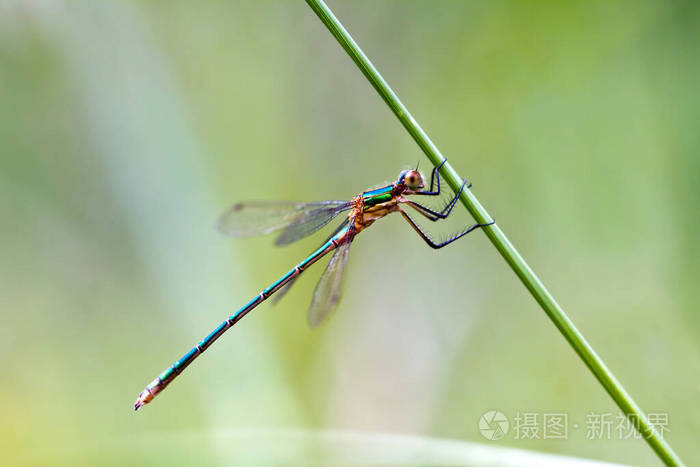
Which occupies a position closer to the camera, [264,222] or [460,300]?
[264,222]

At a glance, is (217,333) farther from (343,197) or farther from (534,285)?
(534,285)

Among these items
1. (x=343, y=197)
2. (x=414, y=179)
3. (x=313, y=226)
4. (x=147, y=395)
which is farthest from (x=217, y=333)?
(x=343, y=197)

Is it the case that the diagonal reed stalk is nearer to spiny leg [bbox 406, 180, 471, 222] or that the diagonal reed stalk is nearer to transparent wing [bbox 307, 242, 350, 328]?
spiny leg [bbox 406, 180, 471, 222]

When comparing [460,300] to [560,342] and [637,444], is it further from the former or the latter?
[637,444]

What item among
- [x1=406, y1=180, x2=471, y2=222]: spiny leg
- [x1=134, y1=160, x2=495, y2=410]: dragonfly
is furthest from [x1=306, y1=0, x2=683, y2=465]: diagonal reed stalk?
[x1=134, y1=160, x2=495, y2=410]: dragonfly

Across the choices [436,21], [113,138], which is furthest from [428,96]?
[113,138]

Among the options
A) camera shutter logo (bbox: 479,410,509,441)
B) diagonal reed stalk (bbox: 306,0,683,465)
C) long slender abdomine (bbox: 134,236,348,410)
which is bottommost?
camera shutter logo (bbox: 479,410,509,441)
